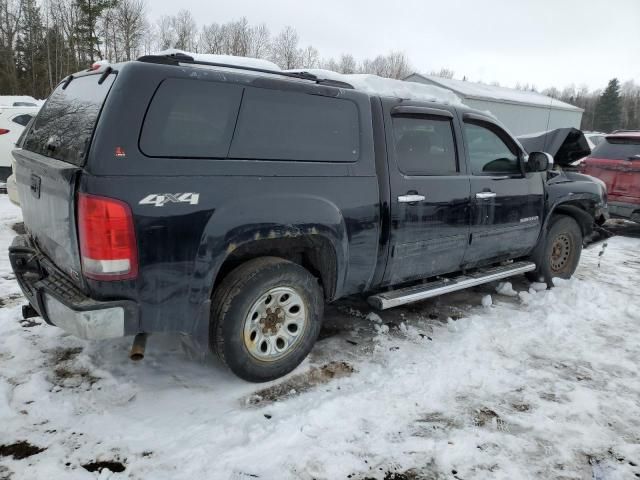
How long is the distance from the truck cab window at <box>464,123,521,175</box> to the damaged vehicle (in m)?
0.13

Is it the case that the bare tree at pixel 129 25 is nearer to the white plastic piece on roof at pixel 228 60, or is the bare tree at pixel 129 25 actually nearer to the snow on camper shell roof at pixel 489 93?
the snow on camper shell roof at pixel 489 93

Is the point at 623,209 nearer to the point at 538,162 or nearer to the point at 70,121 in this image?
the point at 538,162

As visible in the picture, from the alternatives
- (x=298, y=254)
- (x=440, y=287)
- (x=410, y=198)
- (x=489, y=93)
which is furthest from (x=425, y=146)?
(x=489, y=93)

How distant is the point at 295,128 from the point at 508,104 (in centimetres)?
3034

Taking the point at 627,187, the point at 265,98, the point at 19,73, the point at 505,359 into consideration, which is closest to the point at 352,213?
the point at 265,98

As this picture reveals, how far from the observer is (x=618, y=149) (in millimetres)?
8766

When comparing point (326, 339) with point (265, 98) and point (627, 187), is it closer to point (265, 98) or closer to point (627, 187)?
point (265, 98)

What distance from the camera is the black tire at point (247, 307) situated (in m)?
2.88

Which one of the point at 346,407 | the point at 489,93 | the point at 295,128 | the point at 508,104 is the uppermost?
the point at 489,93

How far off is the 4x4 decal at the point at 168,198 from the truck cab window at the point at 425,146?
5.75ft

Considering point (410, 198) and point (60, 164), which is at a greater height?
point (60, 164)

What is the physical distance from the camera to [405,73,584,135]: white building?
92.3 ft

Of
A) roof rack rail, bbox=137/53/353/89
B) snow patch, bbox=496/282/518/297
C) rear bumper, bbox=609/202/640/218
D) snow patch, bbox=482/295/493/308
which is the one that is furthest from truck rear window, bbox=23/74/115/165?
rear bumper, bbox=609/202/640/218

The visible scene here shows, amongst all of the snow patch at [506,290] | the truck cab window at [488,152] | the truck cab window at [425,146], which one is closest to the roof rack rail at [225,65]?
the truck cab window at [425,146]
